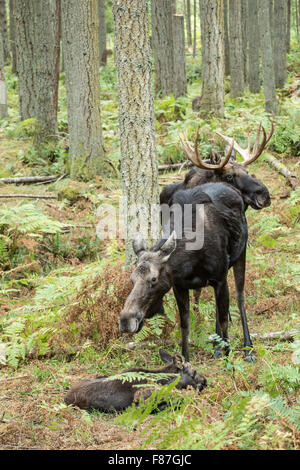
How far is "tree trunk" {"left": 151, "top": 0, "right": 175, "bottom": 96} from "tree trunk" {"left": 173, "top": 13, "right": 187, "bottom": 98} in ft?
2.97

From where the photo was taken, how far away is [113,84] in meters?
27.9

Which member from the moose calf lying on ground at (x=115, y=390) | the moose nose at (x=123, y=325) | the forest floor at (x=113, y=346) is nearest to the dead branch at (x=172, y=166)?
the forest floor at (x=113, y=346)

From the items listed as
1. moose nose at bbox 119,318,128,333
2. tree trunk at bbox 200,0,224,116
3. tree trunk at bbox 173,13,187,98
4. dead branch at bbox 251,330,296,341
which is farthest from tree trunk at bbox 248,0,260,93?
moose nose at bbox 119,318,128,333

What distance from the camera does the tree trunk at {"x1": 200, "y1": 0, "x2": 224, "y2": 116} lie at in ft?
47.5

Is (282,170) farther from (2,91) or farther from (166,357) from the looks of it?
(2,91)

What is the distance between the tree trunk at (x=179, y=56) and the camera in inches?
753

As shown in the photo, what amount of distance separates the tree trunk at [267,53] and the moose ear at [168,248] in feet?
36.7

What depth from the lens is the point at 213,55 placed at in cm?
1461

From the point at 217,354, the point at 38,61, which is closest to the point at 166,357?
the point at 217,354

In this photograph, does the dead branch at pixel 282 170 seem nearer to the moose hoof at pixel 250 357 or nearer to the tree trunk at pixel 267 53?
the tree trunk at pixel 267 53

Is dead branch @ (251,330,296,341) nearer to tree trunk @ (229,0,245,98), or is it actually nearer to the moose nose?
the moose nose

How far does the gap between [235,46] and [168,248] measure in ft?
56.9

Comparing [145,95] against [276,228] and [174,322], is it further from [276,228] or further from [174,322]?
[276,228]

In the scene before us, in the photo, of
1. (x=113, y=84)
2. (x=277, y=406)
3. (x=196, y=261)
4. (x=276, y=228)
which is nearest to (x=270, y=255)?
(x=276, y=228)
